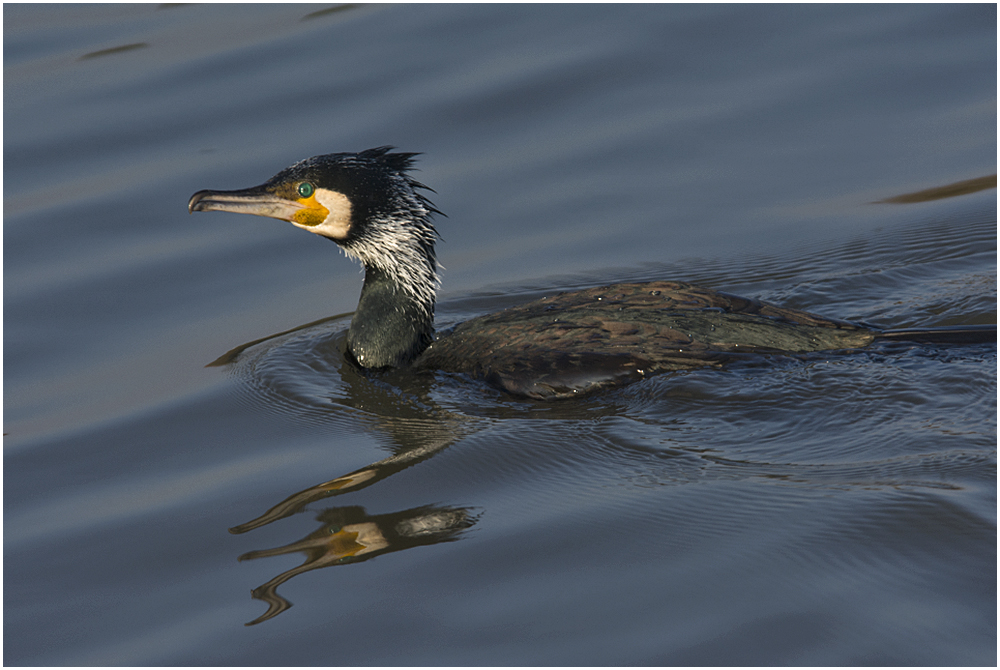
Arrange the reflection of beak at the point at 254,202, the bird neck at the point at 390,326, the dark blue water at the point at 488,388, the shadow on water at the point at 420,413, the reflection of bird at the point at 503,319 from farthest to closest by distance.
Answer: the bird neck at the point at 390,326, the reflection of beak at the point at 254,202, the reflection of bird at the point at 503,319, the shadow on water at the point at 420,413, the dark blue water at the point at 488,388

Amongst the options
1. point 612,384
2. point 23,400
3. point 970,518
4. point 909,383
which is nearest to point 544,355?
point 612,384

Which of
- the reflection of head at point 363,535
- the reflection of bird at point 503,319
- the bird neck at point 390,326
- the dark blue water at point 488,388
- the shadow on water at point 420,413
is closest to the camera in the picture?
the dark blue water at point 488,388

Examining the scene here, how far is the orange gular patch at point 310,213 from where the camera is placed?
5.88 meters

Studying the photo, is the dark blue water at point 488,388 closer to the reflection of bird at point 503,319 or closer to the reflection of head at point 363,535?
the reflection of head at point 363,535

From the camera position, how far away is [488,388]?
5.48 m

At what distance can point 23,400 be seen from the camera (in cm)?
593

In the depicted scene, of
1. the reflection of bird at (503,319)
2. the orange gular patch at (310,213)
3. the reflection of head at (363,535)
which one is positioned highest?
the orange gular patch at (310,213)

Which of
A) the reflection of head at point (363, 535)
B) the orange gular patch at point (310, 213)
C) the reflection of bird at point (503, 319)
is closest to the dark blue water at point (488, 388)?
the reflection of head at point (363, 535)

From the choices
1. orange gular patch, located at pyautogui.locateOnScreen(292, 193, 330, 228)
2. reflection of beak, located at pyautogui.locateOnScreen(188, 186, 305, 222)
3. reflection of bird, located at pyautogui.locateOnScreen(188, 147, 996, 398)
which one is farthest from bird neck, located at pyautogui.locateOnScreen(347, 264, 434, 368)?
reflection of beak, located at pyautogui.locateOnScreen(188, 186, 305, 222)

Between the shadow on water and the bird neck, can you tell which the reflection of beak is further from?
the shadow on water

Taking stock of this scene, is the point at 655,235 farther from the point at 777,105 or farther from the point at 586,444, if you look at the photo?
the point at 586,444

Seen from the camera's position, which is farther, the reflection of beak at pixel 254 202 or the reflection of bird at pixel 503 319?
the reflection of beak at pixel 254 202

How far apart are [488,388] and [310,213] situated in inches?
53.6

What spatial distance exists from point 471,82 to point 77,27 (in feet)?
14.0
